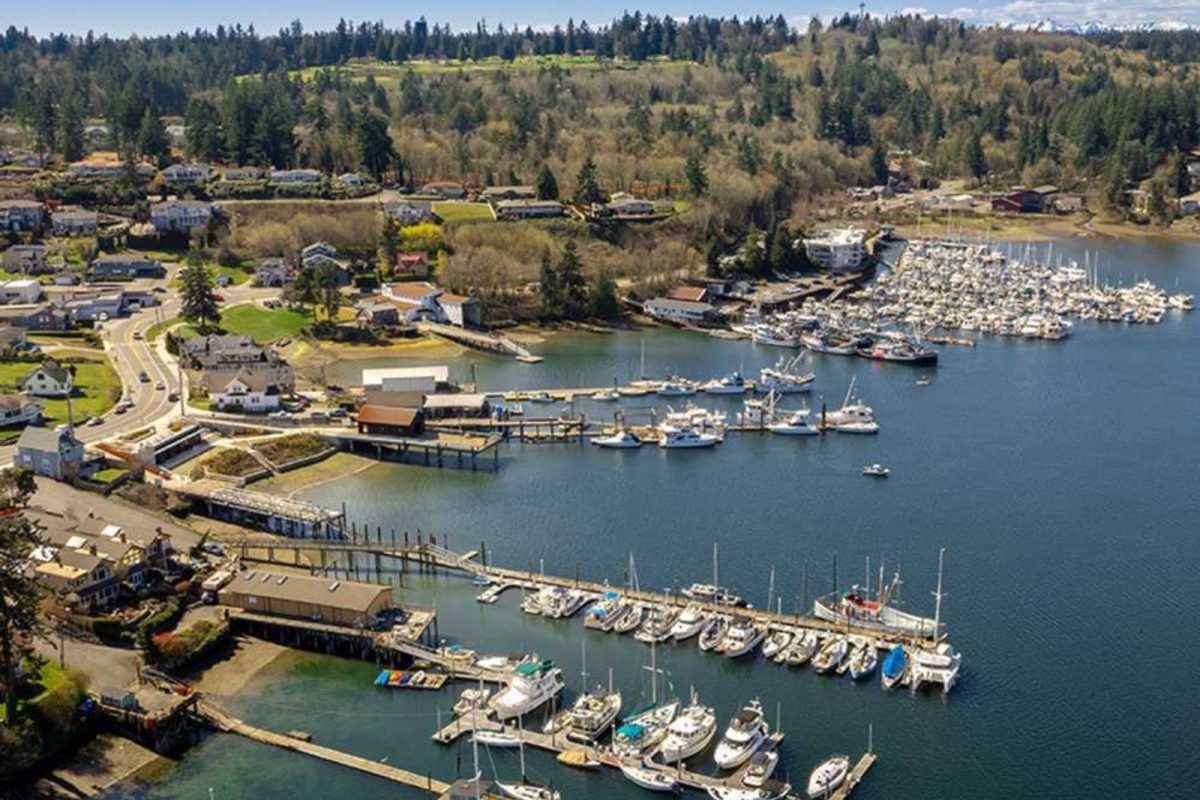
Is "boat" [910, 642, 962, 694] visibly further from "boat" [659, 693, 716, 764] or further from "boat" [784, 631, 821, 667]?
"boat" [659, 693, 716, 764]

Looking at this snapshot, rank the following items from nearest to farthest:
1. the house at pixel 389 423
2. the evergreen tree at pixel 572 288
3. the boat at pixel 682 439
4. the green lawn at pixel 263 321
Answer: the house at pixel 389 423 < the boat at pixel 682 439 < the green lawn at pixel 263 321 < the evergreen tree at pixel 572 288

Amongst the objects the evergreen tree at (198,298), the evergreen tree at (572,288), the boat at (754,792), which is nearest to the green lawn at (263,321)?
the evergreen tree at (198,298)

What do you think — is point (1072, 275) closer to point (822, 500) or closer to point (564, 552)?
point (822, 500)

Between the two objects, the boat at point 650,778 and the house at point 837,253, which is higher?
the house at point 837,253

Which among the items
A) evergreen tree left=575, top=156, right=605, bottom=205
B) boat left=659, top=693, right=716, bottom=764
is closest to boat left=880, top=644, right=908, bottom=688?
boat left=659, top=693, right=716, bottom=764


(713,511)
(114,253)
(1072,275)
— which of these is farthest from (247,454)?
(1072,275)

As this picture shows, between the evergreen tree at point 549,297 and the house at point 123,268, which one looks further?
the house at point 123,268

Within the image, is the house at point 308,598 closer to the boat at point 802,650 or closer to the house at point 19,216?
the boat at point 802,650
